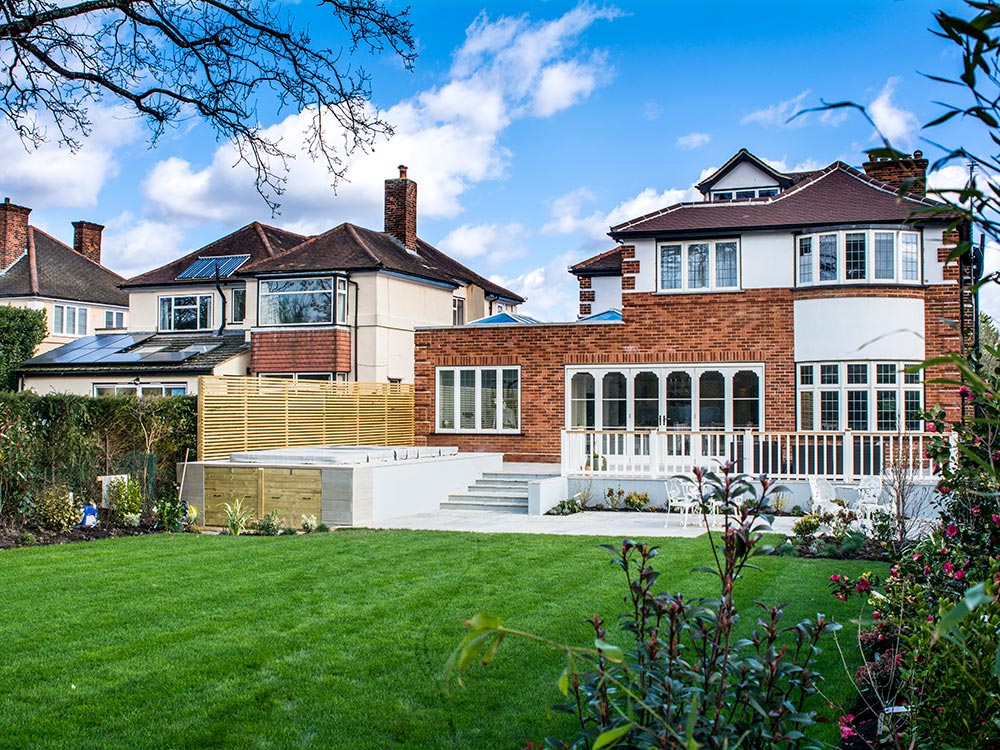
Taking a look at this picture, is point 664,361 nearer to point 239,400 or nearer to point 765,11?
point 239,400

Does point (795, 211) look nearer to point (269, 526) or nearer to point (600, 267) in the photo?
point (600, 267)

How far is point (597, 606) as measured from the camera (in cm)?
941

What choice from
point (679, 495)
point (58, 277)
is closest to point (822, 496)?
point (679, 495)

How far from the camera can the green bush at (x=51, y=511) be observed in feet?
51.7

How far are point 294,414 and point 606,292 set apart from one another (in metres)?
15.6

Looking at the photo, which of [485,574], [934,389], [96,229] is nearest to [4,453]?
[485,574]

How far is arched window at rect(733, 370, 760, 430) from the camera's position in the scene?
23234 mm

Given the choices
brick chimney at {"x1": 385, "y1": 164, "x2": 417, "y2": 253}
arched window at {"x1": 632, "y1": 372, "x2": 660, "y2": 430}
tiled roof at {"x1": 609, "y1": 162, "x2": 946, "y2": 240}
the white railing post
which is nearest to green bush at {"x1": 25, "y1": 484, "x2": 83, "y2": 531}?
arched window at {"x1": 632, "y1": 372, "x2": 660, "y2": 430}

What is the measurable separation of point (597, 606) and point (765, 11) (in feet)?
18.7

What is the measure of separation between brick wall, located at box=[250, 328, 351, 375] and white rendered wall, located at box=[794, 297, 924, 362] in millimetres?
14978

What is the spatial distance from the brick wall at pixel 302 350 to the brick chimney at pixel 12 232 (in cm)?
1806

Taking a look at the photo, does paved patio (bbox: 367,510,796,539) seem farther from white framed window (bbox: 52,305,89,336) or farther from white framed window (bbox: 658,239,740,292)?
white framed window (bbox: 52,305,89,336)

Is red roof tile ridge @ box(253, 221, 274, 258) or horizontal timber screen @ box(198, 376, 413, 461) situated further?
red roof tile ridge @ box(253, 221, 274, 258)

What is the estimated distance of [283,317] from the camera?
3186cm
